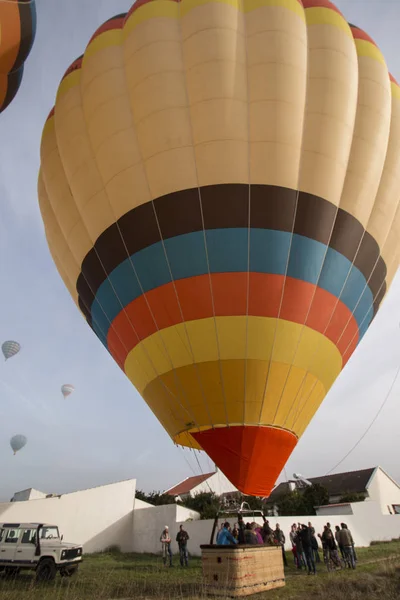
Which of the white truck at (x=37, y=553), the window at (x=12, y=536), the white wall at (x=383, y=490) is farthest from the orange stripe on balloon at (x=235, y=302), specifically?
the white wall at (x=383, y=490)

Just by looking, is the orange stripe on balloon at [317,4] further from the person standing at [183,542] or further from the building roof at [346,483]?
the building roof at [346,483]

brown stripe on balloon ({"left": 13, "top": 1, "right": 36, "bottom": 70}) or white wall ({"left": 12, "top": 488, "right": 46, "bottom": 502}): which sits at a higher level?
brown stripe on balloon ({"left": 13, "top": 1, "right": 36, "bottom": 70})

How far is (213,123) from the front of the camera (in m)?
7.86

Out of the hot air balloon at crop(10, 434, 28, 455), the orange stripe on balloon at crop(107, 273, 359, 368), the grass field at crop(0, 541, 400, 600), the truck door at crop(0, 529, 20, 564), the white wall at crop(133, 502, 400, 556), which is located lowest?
the grass field at crop(0, 541, 400, 600)

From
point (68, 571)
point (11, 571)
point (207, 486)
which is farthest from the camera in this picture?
point (207, 486)

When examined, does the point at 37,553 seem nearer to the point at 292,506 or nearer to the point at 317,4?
the point at 317,4

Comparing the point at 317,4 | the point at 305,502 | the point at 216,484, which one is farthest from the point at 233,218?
the point at 216,484

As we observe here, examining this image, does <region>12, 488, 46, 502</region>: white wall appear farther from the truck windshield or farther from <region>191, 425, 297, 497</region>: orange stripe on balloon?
<region>191, 425, 297, 497</region>: orange stripe on balloon

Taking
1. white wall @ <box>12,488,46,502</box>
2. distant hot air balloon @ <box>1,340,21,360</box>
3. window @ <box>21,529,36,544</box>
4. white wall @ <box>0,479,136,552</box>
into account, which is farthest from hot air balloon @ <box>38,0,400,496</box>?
white wall @ <box>12,488,46,502</box>

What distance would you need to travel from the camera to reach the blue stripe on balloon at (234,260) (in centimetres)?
772

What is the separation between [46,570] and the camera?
28.9 feet

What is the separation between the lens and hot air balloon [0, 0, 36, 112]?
5270 mm

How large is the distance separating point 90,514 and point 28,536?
32.1 feet

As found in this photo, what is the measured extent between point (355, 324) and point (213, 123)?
496cm
